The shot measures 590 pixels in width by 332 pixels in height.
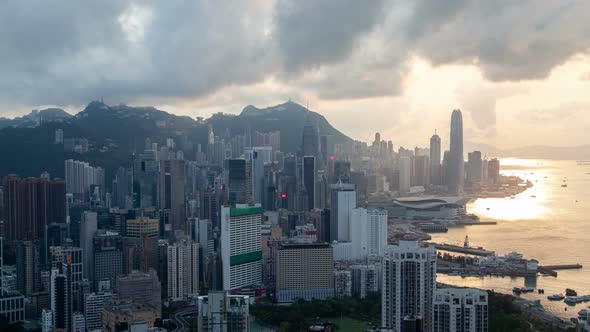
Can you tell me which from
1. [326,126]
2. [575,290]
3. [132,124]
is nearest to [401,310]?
[575,290]

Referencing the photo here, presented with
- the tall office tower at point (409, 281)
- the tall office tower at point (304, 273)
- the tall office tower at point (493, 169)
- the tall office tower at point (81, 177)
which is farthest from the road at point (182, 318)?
the tall office tower at point (493, 169)

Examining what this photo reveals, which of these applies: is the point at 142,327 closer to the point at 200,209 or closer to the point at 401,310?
the point at 401,310

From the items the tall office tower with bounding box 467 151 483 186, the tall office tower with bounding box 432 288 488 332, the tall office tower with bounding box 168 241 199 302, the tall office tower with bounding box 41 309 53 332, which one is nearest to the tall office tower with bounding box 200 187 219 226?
the tall office tower with bounding box 168 241 199 302

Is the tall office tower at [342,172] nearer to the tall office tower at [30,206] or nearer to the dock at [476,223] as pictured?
the dock at [476,223]

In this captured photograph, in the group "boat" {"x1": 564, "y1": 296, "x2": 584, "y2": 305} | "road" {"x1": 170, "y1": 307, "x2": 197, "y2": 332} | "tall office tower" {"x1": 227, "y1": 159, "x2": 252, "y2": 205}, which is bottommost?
"road" {"x1": 170, "y1": 307, "x2": 197, "y2": 332}

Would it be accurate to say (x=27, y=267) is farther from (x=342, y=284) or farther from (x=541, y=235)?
(x=541, y=235)

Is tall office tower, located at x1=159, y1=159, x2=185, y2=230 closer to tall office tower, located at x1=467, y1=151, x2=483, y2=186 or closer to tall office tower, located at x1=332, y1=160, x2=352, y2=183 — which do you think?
tall office tower, located at x1=332, y1=160, x2=352, y2=183
